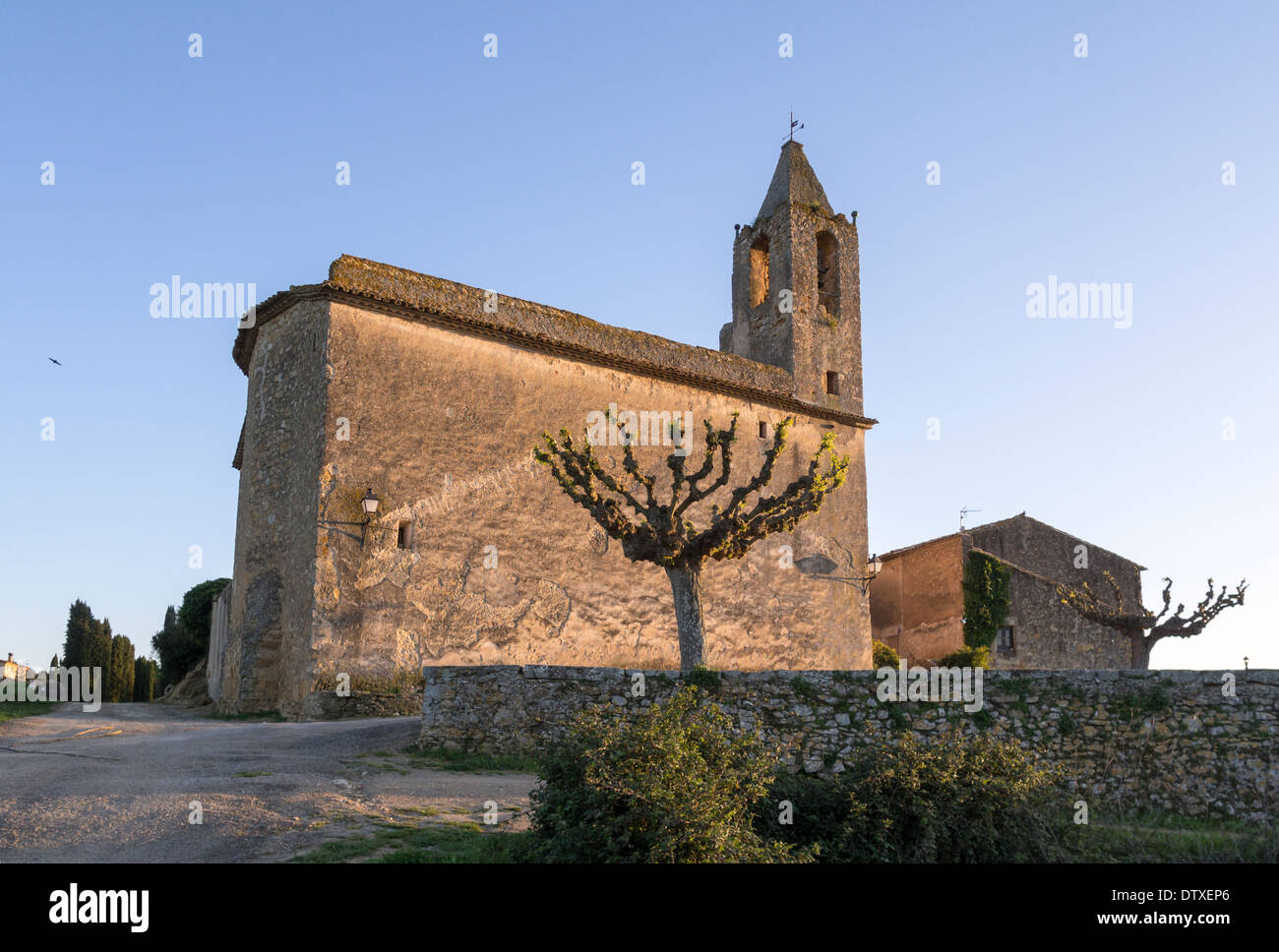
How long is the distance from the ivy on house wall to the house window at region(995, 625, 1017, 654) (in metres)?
0.26

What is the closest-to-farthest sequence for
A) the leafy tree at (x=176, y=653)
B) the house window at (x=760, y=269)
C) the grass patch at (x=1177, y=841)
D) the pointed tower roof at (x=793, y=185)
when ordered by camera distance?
the grass patch at (x=1177, y=841) → the pointed tower roof at (x=793, y=185) → the house window at (x=760, y=269) → the leafy tree at (x=176, y=653)

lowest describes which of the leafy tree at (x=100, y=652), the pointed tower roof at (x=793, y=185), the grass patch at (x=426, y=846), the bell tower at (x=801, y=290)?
the leafy tree at (x=100, y=652)

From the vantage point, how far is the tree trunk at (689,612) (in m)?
13.5

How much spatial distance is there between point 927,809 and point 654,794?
269 centimetres

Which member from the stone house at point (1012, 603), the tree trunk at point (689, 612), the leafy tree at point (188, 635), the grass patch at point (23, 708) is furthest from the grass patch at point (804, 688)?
the leafy tree at point (188, 635)

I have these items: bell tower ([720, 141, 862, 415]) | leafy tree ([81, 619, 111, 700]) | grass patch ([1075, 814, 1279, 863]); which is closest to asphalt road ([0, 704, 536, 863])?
grass patch ([1075, 814, 1279, 863])

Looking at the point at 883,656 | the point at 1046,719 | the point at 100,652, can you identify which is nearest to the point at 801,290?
the point at 883,656

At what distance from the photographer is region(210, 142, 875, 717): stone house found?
16.4 m

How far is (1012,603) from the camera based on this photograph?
28.4m

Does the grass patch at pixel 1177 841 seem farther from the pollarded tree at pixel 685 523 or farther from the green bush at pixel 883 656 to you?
the green bush at pixel 883 656

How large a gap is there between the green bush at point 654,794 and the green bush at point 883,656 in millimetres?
20288

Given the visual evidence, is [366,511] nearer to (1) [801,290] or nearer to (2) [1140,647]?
(1) [801,290]

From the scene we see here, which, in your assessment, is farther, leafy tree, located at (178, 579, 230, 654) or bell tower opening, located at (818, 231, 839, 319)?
leafy tree, located at (178, 579, 230, 654)

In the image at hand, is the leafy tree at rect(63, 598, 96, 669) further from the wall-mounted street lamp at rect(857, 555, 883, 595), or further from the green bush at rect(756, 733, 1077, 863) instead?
the green bush at rect(756, 733, 1077, 863)
